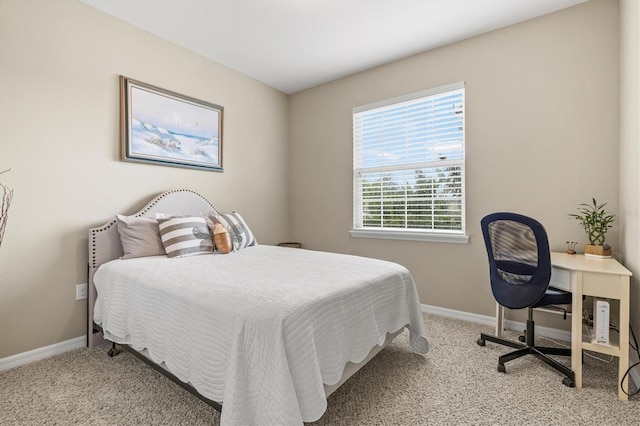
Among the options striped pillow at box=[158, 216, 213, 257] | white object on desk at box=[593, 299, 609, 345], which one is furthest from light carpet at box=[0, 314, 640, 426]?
striped pillow at box=[158, 216, 213, 257]

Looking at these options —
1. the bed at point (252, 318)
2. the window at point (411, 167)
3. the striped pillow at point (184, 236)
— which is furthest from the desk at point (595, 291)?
the striped pillow at point (184, 236)

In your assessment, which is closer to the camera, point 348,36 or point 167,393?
point 167,393

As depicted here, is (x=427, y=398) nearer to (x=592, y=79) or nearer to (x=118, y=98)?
(x=592, y=79)

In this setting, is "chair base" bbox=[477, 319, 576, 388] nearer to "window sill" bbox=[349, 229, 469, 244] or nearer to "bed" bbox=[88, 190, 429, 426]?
"bed" bbox=[88, 190, 429, 426]

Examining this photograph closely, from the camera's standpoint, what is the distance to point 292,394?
3.86 ft

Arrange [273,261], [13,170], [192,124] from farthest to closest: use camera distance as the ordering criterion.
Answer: [192,124] → [273,261] → [13,170]

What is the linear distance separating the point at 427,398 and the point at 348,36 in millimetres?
2941

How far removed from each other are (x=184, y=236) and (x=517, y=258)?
2.49 meters

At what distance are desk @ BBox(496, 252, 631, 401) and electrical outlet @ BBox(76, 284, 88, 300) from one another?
11.4 ft

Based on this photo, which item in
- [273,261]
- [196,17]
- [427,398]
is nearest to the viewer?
[427,398]

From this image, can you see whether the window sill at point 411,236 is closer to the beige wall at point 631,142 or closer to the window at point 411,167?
the window at point 411,167

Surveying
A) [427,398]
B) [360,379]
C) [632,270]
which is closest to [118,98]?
[360,379]

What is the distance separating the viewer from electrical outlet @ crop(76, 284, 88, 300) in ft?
7.90

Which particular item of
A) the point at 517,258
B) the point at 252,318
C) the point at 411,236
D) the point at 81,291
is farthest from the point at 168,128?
the point at 517,258
